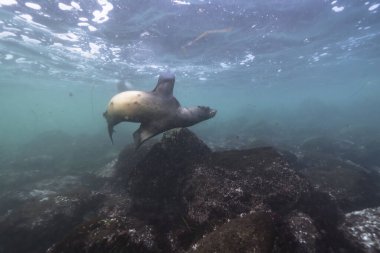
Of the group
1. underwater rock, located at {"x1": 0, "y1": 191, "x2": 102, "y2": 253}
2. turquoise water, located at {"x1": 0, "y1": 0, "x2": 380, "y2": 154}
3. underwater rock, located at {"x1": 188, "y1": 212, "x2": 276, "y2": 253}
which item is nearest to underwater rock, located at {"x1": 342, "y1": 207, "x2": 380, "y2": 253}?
underwater rock, located at {"x1": 188, "y1": 212, "x2": 276, "y2": 253}

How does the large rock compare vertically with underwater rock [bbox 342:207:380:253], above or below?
below

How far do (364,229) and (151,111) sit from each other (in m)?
4.72

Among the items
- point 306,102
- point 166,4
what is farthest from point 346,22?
point 306,102

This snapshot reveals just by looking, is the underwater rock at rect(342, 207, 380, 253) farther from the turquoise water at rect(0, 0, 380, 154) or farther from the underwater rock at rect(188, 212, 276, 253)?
the turquoise water at rect(0, 0, 380, 154)

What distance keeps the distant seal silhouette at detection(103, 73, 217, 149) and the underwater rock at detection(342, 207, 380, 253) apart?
3807 millimetres

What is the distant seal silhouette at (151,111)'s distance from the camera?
18.6ft

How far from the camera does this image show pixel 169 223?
526cm

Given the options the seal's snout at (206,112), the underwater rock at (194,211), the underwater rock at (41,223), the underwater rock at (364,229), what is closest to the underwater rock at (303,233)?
the underwater rock at (194,211)

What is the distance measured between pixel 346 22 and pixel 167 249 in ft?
62.8

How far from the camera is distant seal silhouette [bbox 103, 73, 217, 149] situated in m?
5.68

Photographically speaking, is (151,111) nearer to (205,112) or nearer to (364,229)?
(205,112)

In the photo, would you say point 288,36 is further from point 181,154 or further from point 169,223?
point 169,223

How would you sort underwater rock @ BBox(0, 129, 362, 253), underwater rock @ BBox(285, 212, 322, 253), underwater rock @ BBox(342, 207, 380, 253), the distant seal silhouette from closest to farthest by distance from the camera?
underwater rock @ BBox(0, 129, 362, 253), underwater rock @ BBox(285, 212, 322, 253), underwater rock @ BBox(342, 207, 380, 253), the distant seal silhouette

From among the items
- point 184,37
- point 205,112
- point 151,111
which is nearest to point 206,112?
point 205,112
